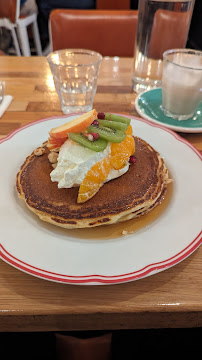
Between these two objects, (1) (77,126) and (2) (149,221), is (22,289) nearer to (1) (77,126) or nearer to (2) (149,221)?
(2) (149,221)

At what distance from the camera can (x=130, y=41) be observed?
245 centimetres

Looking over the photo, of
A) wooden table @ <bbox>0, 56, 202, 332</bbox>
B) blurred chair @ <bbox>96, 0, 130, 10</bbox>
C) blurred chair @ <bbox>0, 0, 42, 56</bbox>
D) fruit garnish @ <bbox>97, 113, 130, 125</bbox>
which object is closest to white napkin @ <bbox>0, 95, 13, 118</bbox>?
fruit garnish @ <bbox>97, 113, 130, 125</bbox>

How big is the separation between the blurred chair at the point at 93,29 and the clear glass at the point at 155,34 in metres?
0.74

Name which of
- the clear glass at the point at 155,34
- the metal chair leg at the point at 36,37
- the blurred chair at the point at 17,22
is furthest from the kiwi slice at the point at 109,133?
the metal chair leg at the point at 36,37

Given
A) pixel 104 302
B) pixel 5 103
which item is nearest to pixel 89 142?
pixel 104 302

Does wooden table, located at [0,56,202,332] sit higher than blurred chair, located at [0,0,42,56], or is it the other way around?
wooden table, located at [0,56,202,332]

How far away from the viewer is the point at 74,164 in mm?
956

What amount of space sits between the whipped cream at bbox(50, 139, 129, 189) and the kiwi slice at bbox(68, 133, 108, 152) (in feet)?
0.06

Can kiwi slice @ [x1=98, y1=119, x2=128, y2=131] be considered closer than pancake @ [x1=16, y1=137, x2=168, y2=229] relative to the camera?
No

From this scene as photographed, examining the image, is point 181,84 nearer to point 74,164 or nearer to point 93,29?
point 74,164

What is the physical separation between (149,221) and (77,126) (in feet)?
1.40

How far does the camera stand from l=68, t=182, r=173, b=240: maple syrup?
0.89 metres

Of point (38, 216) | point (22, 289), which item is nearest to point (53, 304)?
point (22, 289)

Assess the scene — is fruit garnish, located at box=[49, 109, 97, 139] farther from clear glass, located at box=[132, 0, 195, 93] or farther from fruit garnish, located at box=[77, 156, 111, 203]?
clear glass, located at box=[132, 0, 195, 93]
